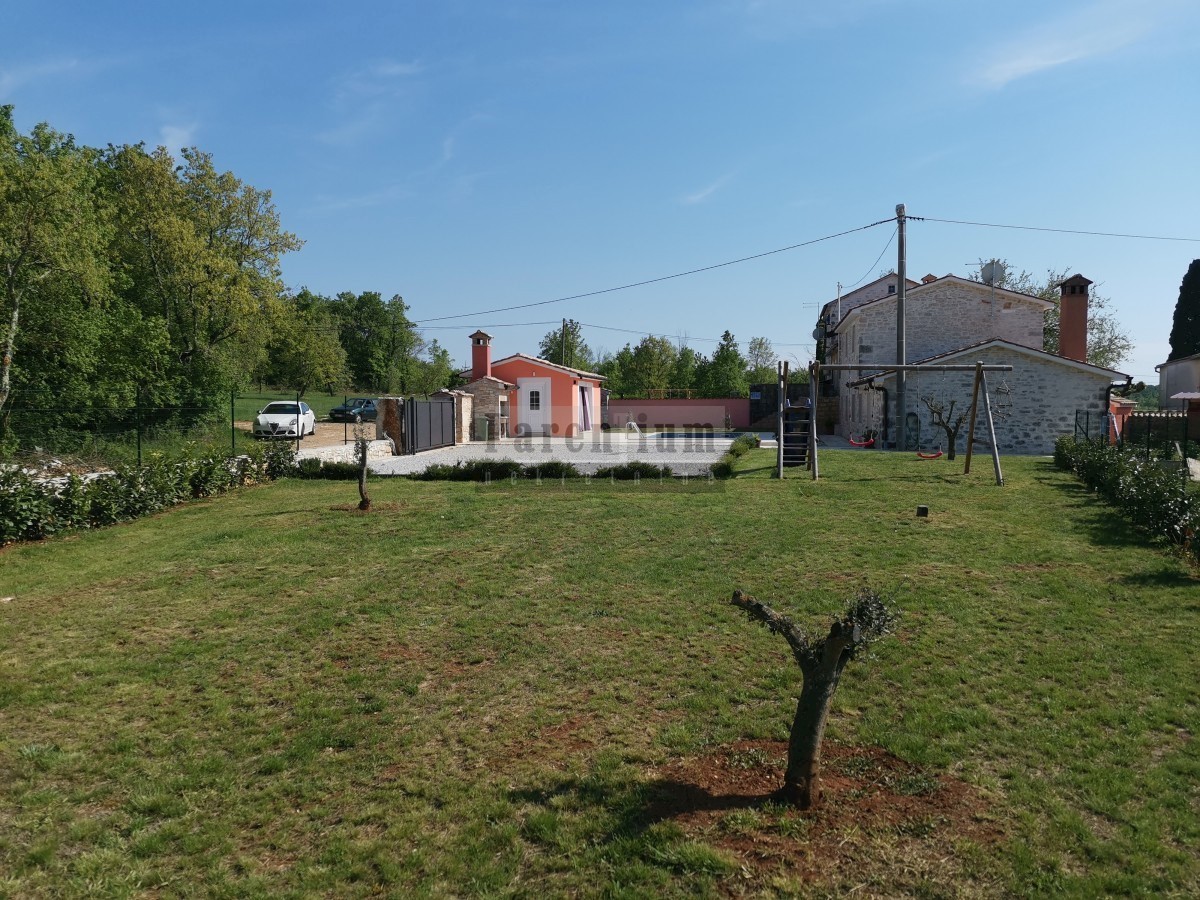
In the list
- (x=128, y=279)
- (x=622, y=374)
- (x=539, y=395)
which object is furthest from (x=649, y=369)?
(x=128, y=279)

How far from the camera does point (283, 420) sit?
3114 cm

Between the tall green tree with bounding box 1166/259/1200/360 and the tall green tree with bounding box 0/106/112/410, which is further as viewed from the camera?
the tall green tree with bounding box 1166/259/1200/360

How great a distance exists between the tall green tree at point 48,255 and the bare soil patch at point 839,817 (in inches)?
777

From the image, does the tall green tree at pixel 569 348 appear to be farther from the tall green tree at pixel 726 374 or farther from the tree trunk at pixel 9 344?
the tree trunk at pixel 9 344

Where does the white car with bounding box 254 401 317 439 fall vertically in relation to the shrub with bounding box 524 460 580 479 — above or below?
above

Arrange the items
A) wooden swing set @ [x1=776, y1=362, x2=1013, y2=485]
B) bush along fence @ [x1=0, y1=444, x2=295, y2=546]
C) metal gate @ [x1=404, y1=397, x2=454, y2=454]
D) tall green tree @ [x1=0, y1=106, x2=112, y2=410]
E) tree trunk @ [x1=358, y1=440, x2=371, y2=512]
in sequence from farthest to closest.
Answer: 1. metal gate @ [x1=404, y1=397, x2=454, y2=454]
2. tall green tree @ [x1=0, y1=106, x2=112, y2=410]
3. wooden swing set @ [x1=776, y1=362, x2=1013, y2=485]
4. tree trunk @ [x1=358, y1=440, x2=371, y2=512]
5. bush along fence @ [x1=0, y1=444, x2=295, y2=546]

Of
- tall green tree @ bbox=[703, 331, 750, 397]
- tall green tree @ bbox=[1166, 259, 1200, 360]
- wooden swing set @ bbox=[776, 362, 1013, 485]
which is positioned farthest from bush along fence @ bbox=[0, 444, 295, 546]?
tall green tree @ bbox=[1166, 259, 1200, 360]

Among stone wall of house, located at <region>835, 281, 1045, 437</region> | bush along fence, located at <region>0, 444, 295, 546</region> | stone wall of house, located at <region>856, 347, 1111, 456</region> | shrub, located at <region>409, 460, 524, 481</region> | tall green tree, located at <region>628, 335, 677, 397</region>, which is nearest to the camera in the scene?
bush along fence, located at <region>0, 444, 295, 546</region>

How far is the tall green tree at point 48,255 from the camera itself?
18.0 meters

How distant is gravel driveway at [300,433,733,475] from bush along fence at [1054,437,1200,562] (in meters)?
Result: 8.26

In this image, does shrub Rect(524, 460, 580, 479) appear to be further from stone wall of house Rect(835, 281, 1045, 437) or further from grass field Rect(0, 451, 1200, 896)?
stone wall of house Rect(835, 281, 1045, 437)

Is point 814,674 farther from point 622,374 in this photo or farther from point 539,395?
point 622,374

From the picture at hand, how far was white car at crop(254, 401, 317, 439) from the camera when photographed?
97.9 ft

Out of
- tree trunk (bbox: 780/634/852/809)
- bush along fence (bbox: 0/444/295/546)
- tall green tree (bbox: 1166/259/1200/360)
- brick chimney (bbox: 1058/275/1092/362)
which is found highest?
tall green tree (bbox: 1166/259/1200/360)
